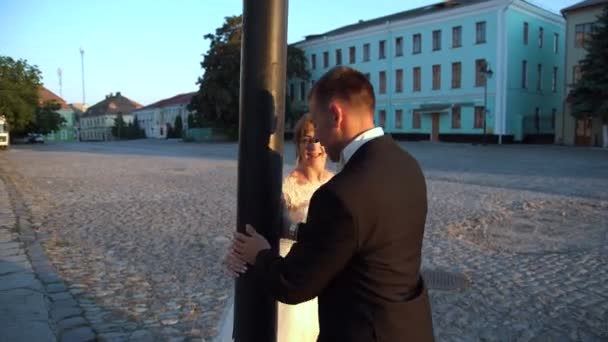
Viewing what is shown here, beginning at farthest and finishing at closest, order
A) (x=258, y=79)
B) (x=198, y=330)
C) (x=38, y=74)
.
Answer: (x=38, y=74), (x=198, y=330), (x=258, y=79)

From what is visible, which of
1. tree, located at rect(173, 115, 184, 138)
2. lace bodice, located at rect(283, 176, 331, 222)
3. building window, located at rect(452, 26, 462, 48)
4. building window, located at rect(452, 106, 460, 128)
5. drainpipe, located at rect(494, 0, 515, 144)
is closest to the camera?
lace bodice, located at rect(283, 176, 331, 222)

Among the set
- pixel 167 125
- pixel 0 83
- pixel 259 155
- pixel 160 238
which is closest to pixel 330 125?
pixel 259 155

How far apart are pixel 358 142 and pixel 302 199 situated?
153 centimetres

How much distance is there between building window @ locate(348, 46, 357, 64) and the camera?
163 feet

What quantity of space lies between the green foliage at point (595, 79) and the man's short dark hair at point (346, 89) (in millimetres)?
33645

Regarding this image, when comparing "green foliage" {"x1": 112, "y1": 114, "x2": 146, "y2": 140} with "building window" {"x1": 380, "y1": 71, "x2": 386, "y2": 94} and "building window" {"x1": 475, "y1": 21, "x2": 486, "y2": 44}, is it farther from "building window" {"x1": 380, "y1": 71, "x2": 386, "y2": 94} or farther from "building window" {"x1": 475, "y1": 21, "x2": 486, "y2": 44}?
"building window" {"x1": 475, "y1": 21, "x2": 486, "y2": 44}

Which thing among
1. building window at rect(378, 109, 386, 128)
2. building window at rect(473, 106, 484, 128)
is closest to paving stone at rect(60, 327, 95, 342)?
building window at rect(473, 106, 484, 128)

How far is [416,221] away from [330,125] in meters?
0.41

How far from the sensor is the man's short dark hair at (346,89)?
162 centimetres

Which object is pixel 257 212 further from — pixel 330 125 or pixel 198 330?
pixel 198 330

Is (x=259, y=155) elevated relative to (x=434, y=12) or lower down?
lower down

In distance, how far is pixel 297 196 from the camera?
10.3 feet

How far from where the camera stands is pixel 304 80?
54094 mm

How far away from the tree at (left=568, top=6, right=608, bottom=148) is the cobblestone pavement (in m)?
21.3
